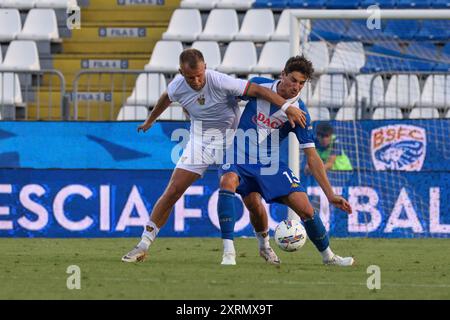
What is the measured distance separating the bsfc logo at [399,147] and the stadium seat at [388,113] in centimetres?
140

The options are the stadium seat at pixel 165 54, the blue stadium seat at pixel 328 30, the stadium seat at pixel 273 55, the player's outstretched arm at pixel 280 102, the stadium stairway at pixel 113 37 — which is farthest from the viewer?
the stadium stairway at pixel 113 37

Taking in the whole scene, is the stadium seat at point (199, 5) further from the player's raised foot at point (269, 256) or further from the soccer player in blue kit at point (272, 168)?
the player's raised foot at point (269, 256)

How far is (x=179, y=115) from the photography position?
1877 cm

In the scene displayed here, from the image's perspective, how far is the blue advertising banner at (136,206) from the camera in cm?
1695

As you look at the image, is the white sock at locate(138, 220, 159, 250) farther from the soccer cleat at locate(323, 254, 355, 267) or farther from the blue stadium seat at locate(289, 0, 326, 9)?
the blue stadium seat at locate(289, 0, 326, 9)

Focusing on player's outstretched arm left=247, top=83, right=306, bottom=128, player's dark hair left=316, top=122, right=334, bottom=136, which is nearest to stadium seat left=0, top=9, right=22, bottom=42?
player's dark hair left=316, top=122, right=334, bottom=136

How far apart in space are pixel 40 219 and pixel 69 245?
197cm

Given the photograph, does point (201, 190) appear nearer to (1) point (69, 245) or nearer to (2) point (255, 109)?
(1) point (69, 245)

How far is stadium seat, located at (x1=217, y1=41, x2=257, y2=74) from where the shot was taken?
69.2 feet

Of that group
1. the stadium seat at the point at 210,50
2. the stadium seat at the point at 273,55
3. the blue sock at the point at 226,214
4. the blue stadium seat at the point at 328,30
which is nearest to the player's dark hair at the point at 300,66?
the blue sock at the point at 226,214

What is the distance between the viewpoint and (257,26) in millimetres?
22094

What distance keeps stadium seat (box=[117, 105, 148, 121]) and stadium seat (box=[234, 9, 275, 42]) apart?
3292mm

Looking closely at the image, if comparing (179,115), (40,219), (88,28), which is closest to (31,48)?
(88,28)

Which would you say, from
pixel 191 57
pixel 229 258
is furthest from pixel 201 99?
pixel 229 258
